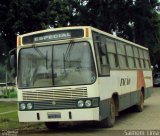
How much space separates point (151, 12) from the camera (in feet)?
136

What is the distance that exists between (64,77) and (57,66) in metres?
0.40

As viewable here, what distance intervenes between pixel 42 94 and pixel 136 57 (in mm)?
7883

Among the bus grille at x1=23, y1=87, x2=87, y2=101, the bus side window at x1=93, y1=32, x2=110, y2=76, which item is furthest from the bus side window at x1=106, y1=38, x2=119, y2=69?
the bus grille at x1=23, y1=87, x2=87, y2=101

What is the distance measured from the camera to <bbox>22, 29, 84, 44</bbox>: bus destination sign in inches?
553

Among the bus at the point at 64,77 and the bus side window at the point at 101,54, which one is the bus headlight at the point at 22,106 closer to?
the bus at the point at 64,77

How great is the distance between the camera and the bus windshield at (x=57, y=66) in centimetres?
1375

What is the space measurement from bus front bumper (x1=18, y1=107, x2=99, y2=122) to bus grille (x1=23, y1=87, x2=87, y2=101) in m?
0.37

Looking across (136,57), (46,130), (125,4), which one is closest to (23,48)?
(46,130)

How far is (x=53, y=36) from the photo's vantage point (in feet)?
46.8

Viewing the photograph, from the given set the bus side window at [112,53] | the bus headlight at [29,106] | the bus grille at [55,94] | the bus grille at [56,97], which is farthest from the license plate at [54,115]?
the bus side window at [112,53]

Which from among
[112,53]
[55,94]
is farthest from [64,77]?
[112,53]

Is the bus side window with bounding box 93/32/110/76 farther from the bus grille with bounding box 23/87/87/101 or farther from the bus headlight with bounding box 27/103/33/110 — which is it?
the bus headlight with bounding box 27/103/33/110

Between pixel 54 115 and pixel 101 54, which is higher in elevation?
pixel 101 54

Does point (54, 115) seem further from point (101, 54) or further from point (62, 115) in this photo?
point (101, 54)
